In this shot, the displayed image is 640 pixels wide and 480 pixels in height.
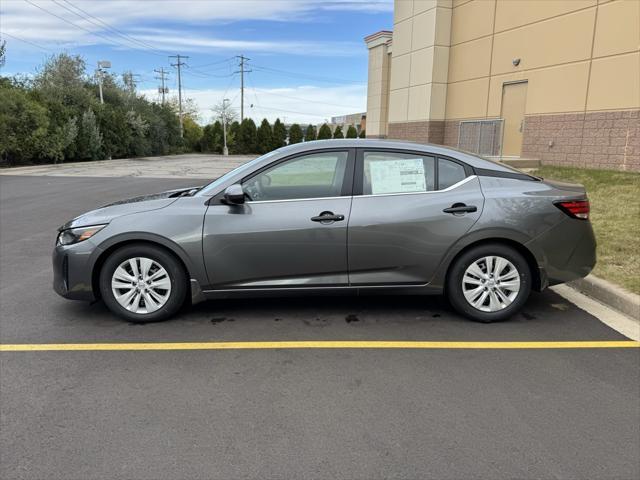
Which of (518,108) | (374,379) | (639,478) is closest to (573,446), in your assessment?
(639,478)

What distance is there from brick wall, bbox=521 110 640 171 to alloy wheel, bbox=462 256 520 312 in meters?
10.8

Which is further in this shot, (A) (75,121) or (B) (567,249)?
(A) (75,121)

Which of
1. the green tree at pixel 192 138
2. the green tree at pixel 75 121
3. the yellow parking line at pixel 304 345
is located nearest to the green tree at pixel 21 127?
the green tree at pixel 75 121

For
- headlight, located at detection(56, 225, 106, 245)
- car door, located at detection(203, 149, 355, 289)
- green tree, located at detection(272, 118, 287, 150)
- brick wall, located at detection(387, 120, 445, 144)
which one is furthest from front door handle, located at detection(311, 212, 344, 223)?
green tree, located at detection(272, 118, 287, 150)

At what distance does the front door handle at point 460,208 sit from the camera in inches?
174

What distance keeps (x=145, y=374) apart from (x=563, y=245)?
3.60 meters

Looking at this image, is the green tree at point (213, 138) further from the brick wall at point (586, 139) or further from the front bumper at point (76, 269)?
the front bumper at point (76, 269)

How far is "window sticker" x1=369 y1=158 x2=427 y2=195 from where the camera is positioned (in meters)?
4.53

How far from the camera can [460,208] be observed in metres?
4.44

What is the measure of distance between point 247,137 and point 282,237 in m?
53.5

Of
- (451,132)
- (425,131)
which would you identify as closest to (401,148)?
(451,132)

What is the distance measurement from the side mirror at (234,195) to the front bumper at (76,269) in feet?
3.95

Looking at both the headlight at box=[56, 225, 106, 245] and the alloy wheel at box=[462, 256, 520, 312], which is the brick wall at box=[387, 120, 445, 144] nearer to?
the alloy wheel at box=[462, 256, 520, 312]

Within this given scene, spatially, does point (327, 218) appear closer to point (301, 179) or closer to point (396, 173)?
point (301, 179)
